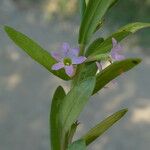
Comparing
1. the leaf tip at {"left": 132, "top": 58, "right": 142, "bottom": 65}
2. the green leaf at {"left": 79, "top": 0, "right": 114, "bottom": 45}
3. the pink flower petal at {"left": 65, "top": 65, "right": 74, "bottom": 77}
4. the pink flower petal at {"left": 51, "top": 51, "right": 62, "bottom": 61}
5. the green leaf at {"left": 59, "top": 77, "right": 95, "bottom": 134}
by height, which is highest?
the green leaf at {"left": 79, "top": 0, "right": 114, "bottom": 45}

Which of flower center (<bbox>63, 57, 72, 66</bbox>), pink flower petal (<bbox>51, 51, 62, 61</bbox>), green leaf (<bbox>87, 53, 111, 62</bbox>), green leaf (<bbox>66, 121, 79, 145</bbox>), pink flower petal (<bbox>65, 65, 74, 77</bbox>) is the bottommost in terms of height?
green leaf (<bbox>66, 121, 79, 145</bbox>)

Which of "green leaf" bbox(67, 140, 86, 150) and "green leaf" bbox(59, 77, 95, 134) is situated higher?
"green leaf" bbox(59, 77, 95, 134)

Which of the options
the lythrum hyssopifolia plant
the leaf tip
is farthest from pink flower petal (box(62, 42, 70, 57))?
the leaf tip

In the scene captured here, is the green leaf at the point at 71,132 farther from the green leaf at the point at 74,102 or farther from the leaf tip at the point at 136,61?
the leaf tip at the point at 136,61

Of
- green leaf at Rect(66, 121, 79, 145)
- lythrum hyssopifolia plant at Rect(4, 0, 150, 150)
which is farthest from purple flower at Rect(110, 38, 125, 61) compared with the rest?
green leaf at Rect(66, 121, 79, 145)

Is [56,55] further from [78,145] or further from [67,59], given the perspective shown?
[78,145]

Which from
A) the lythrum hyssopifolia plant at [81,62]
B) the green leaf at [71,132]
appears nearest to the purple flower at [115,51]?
the lythrum hyssopifolia plant at [81,62]

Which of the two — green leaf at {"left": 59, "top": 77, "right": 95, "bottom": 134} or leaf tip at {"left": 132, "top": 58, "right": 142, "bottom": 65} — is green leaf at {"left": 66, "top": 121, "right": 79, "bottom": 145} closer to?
green leaf at {"left": 59, "top": 77, "right": 95, "bottom": 134}

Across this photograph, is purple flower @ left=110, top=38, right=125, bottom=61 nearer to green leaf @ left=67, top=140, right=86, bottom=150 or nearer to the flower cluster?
the flower cluster
